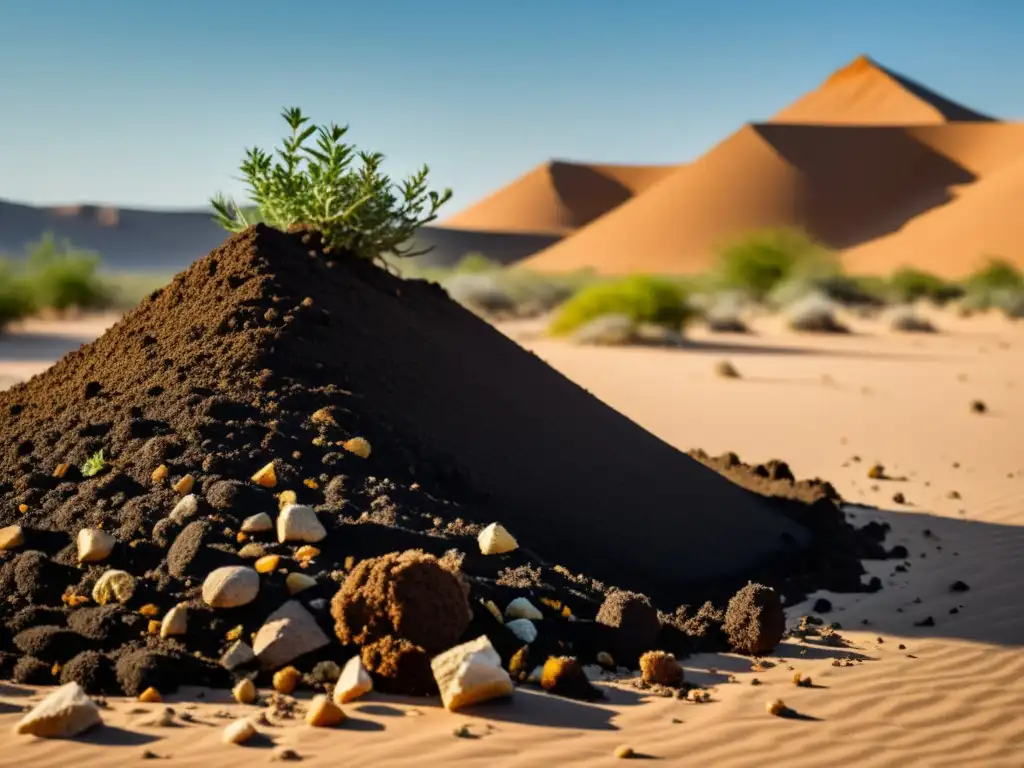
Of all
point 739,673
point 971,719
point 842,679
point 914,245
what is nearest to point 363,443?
point 739,673

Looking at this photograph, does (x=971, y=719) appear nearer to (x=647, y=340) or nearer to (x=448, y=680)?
(x=448, y=680)

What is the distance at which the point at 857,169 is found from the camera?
65.9 metres

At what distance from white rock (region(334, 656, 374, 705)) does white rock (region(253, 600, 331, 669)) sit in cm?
19

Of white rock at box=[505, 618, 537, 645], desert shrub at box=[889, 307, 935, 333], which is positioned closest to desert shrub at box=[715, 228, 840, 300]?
desert shrub at box=[889, 307, 935, 333]

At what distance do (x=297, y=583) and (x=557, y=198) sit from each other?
87.1 metres

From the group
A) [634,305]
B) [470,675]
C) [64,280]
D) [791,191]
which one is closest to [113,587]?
[470,675]

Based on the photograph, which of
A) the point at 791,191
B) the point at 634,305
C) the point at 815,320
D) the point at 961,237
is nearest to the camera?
the point at 634,305

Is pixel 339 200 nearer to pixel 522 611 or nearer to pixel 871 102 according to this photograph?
pixel 522 611

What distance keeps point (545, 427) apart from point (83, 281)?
23.8 m

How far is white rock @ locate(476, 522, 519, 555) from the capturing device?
14.4 feet

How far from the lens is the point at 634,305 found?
833 inches

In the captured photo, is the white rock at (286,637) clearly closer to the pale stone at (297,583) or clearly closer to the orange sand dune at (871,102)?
the pale stone at (297,583)

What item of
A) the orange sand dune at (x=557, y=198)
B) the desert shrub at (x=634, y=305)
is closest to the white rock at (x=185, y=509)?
the desert shrub at (x=634, y=305)

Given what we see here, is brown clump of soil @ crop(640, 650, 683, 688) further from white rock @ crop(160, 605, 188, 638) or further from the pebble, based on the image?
the pebble
